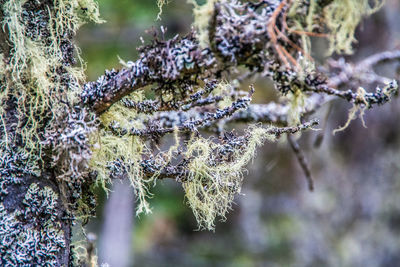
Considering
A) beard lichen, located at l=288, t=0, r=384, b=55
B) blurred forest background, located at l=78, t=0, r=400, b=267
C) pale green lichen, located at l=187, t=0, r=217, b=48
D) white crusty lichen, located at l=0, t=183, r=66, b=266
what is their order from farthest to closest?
blurred forest background, located at l=78, t=0, r=400, b=267
beard lichen, located at l=288, t=0, r=384, b=55
white crusty lichen, located at l=0, t=183, r=66, b=266
pale green lichen, located at l=187, t=0, r=217, b=48

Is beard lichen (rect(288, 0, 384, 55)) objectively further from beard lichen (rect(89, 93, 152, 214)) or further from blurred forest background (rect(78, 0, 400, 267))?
blurred forest background (rect(78, 0, 400, 267))

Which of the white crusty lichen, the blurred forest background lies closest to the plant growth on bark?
the white crusty lichen

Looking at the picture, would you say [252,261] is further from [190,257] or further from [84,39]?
[84,39]

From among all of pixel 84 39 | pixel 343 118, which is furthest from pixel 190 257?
pixel 84 39

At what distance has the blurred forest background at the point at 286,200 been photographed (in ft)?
11.5

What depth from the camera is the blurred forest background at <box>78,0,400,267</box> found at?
3518mm

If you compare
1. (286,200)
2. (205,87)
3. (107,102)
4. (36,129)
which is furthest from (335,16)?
(286,200)

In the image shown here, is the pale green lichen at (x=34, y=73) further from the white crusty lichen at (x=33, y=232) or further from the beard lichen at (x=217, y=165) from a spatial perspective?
the beard lichen at (x=217, y=165)

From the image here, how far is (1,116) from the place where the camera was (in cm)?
70

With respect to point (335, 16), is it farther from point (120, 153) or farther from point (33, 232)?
point (33, 232)

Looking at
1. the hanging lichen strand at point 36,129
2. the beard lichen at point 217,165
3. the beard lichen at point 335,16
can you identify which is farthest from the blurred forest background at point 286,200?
the hanging lichen strand at point 36,129

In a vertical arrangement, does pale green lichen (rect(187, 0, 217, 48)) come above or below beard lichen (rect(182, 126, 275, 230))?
above

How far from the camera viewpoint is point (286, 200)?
503cm

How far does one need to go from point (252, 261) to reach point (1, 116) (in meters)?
4.38
